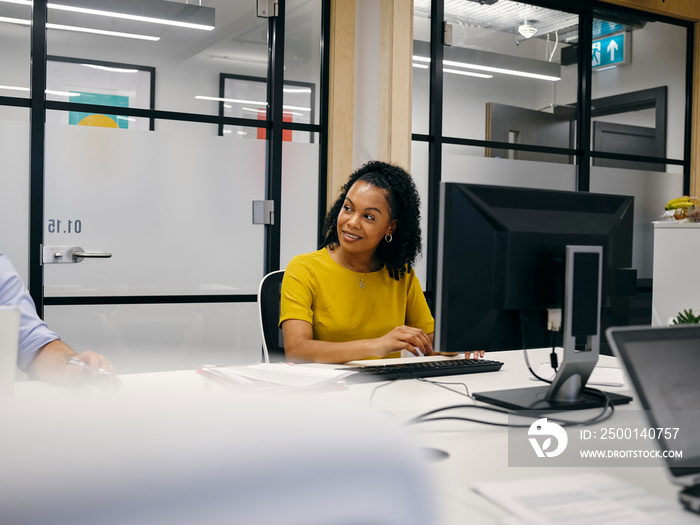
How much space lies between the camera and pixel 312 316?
2.14 metres

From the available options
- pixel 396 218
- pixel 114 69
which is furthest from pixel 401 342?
pixel 114 69

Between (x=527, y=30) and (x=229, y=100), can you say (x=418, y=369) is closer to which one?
(x=229, y=100)

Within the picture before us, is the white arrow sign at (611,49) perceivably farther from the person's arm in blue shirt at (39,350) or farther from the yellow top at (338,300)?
the person's arm in blue shirt at (39,350)

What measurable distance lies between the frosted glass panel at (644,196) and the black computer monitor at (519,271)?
325 cm

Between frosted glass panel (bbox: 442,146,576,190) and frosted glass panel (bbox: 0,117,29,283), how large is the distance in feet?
7.24

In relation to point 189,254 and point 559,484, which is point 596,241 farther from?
point 189,254

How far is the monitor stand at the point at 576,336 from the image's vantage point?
1.34m

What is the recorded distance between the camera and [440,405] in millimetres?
1394

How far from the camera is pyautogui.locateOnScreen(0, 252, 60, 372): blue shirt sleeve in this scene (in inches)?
63.6

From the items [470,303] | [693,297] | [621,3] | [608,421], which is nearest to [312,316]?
[470,303]

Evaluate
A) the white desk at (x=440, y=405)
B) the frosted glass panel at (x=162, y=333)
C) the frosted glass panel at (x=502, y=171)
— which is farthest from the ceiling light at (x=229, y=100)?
the white desk at (x=440, y=405)

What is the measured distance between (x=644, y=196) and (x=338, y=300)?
127 inches

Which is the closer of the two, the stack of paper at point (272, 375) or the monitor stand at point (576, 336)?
the monitor stand at point (576, 336)

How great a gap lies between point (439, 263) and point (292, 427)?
1.09 meters
